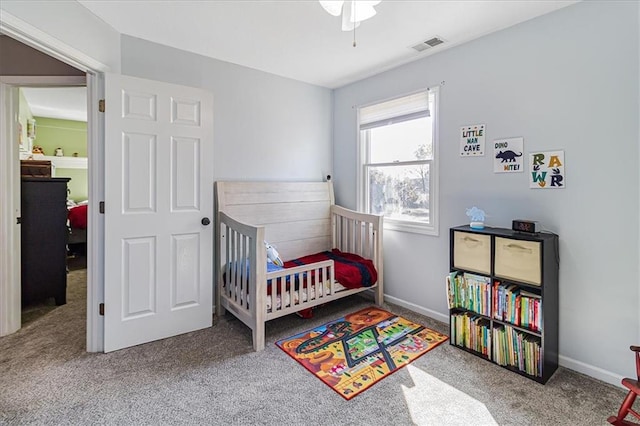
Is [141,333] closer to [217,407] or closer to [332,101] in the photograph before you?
[217,407]

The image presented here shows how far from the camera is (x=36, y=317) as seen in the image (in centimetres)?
289

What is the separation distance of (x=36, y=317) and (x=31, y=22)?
97.8 inches

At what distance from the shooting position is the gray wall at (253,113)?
8.95ft

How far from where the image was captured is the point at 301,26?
2.37 m

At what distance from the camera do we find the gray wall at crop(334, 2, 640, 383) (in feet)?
6.23

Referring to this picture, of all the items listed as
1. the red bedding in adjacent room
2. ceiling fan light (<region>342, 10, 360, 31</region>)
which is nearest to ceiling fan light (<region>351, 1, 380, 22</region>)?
ceiling fan light (<region>342, 10, 360, 31</region>)

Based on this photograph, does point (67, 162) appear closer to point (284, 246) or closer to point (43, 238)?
point (43, 238)

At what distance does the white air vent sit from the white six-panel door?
1792mm

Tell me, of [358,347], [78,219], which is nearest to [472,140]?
[358,347]

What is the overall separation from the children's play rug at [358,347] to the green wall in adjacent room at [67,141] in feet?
20.4

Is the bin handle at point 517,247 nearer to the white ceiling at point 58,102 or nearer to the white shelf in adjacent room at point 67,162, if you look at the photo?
the white ceiling at point 58,102

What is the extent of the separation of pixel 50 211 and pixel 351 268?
9.35 feet

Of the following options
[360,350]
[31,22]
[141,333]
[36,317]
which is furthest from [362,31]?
[36,317]

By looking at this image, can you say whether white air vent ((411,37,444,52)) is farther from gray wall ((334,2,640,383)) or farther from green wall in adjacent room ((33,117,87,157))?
green wall in adjacent room ((33,117,87,157))
